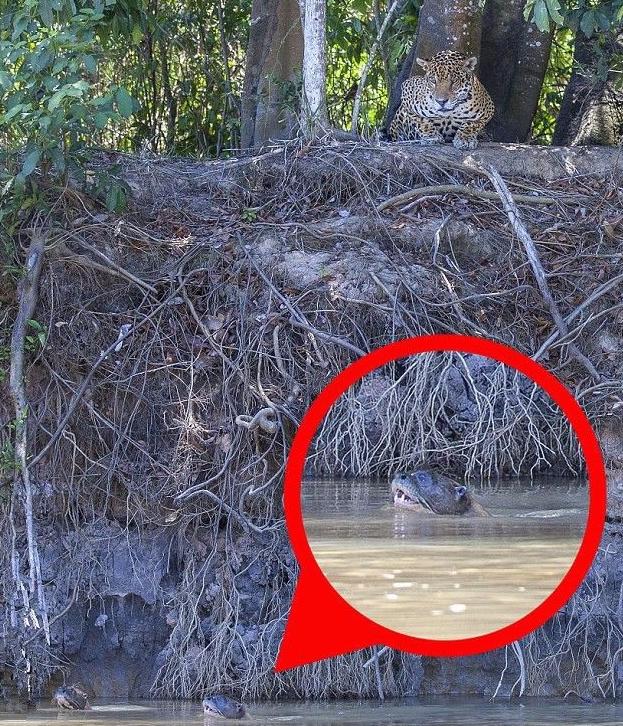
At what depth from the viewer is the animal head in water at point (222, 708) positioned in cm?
624

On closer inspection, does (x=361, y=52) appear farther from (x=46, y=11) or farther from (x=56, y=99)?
(x=56, y=99)

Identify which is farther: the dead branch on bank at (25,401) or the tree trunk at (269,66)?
the tree trunk at (269,66)

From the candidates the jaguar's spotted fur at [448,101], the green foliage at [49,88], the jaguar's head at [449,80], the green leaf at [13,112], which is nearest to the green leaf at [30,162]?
the green foliage at [49,88]

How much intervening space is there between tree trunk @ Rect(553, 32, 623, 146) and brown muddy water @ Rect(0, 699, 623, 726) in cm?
444

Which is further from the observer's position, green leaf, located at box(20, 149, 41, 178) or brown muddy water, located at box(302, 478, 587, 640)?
green leaf, located at box(20, 149, 41, 178)

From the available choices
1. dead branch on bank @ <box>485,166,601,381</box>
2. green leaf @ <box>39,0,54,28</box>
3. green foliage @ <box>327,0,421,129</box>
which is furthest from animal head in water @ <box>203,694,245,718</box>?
green foliage @ <box>327,0,421,129</box>

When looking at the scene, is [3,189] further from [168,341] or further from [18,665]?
[18,665]

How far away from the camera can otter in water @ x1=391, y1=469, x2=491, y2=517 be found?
634 centimetres

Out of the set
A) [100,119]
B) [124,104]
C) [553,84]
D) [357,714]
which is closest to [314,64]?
[100,119]

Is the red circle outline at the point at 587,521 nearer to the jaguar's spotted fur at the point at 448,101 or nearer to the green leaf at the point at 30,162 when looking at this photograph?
the green leaf at the point at 30,162

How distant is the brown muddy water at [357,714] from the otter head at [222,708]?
0.06m

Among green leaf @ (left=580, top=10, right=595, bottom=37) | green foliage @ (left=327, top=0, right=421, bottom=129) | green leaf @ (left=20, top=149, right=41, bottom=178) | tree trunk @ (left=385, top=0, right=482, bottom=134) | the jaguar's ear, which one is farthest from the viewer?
green foliage @ (left=327, top=0, right=421, bottom=129)

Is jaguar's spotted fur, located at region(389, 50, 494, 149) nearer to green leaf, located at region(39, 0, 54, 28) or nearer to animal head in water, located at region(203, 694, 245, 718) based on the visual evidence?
green leaf, located at region(39, 0, 54, 28)

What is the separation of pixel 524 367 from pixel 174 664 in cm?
246
